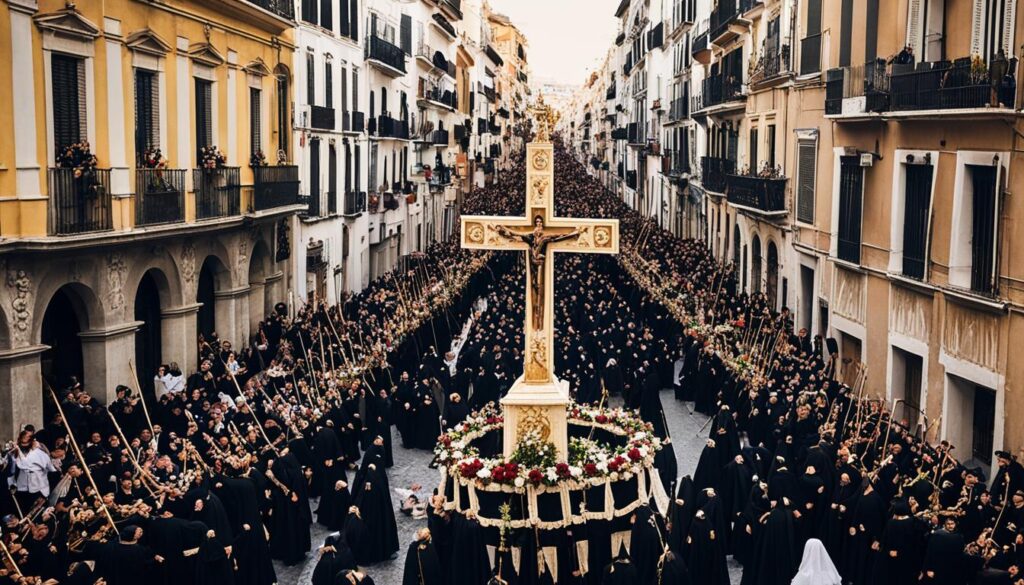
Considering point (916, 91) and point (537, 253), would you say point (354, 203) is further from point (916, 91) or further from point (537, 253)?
point (537, 253)

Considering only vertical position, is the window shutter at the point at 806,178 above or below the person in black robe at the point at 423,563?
above

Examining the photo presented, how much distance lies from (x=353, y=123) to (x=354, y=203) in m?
2.46

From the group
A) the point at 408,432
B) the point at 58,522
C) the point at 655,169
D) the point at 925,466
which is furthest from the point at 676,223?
the point at 58,522

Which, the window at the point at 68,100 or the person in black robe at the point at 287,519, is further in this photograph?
the window at the point at 68,100

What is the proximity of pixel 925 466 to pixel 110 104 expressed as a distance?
1393cm

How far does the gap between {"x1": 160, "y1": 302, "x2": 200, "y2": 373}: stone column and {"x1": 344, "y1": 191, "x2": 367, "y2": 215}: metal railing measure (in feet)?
45.6

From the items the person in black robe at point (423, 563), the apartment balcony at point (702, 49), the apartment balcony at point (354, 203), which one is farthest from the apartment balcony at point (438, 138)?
the person in black robe at point (423, 563)

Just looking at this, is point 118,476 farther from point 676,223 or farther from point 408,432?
point 676,223

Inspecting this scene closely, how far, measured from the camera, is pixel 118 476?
589 inches

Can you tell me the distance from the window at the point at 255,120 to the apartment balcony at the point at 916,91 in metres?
12.6

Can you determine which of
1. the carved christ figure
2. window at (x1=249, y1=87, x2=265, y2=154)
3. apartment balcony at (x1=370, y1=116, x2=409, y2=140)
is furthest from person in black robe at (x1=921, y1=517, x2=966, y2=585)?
apartment balcony at (x1=370, y1=116, x2=409, y2=140)

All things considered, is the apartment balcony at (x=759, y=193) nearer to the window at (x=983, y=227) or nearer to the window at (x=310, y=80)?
the window at (x=983, y=227)

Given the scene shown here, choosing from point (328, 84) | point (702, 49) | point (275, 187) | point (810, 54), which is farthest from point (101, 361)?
point (702, 49)

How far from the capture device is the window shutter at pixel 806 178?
90.0 ft
